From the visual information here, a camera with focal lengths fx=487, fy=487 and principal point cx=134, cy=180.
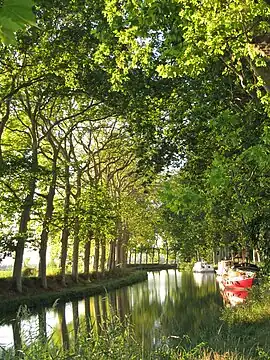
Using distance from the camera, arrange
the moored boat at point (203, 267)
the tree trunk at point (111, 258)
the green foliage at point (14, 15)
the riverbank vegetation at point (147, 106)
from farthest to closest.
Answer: the moored boat at point (203, 267)
the tree trunk at point (111, 258)
the riverbank vegetation at point (147, 106)
the green foliage at point (14, 15)

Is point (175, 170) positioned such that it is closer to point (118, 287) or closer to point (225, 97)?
point (225, 97)

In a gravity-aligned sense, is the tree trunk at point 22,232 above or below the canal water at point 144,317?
above

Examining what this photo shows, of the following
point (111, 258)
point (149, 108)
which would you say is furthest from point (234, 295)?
point (111, 258)

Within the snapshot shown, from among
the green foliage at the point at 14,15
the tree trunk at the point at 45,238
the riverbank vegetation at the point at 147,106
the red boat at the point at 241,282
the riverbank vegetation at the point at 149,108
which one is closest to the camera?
the green foliage at the point at 14,15

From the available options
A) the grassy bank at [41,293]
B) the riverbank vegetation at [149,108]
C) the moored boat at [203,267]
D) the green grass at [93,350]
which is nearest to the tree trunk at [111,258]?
the grassy bank at [41,293]

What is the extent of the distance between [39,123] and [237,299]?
51.0 ft

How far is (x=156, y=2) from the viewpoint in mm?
6992

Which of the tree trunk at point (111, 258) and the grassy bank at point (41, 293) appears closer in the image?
the grassy bank at point (41, 293)

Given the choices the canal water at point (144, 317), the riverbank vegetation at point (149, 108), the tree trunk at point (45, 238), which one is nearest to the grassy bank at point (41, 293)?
the tree trunk at point (45, 238)

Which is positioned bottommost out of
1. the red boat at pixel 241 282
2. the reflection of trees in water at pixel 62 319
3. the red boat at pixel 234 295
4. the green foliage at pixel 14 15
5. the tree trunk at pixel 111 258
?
the reflection of trees in water at pixel 62 319

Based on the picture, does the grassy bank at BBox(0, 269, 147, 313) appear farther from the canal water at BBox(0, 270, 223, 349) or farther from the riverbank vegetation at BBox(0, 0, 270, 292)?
the riverbank vegetation at BBox(0, 0, 270, 292)

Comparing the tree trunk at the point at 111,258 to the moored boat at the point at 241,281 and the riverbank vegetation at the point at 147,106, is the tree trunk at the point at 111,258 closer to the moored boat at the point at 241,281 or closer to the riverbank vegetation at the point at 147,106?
the riverbank vegetation at the point at 147,106

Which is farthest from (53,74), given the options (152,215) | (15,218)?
(152,215)

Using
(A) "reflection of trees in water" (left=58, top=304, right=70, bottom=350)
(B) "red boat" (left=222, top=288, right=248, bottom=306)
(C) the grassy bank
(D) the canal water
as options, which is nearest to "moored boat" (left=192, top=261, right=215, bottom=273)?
(C) the grassy bank
